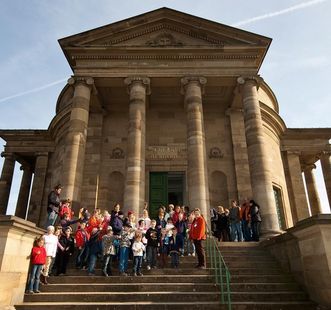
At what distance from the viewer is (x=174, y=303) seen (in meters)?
7.41

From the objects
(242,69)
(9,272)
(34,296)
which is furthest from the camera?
(242,69)

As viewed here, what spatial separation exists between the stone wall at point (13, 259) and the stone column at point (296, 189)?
17803mm

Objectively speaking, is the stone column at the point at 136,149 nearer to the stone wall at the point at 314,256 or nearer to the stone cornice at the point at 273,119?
the stone wall at the point at 314,256

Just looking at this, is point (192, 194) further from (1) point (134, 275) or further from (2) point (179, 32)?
(2) point (179, 32)

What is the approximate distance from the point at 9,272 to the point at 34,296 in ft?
3.46

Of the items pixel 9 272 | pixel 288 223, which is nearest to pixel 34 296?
pixel 9 272

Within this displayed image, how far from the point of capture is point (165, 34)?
18.6 m

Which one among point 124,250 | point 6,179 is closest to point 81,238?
point 124,250

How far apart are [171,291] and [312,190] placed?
2061 centimetres

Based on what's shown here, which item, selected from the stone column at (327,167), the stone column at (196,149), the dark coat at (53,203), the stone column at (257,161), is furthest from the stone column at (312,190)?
the dark coat at (53,203)

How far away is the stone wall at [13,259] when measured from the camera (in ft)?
23.7

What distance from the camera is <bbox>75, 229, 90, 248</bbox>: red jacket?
9.92m

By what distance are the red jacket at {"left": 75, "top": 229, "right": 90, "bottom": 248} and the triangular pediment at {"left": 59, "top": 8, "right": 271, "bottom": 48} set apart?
1163cm

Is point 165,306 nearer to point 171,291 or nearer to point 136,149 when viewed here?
point 171,291
